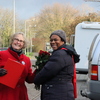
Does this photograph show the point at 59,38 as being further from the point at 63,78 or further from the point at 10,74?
the point at 10,74

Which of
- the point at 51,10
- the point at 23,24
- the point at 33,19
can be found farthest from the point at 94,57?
the point at 33,19

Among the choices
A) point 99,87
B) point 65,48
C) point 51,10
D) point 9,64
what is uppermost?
point 51,10

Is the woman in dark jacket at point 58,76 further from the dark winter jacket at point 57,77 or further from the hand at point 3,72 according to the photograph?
the hand at point 3,72

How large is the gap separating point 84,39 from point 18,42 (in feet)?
26.0

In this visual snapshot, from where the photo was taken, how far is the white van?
1092 cm

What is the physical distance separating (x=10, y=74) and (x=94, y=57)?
Result: 230 cm

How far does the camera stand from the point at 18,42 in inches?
138

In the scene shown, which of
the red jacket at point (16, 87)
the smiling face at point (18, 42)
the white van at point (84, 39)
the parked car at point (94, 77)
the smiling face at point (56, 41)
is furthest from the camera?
the white van at point (84, 39)

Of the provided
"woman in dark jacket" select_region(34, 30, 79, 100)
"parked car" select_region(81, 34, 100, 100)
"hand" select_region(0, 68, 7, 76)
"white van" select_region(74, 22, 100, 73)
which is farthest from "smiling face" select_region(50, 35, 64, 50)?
"white van" select_region(74, 22, 100, 73)

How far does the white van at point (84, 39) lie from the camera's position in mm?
10922

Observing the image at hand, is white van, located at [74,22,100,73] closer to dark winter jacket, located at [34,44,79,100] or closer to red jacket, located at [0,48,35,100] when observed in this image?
red jacket, located at [0,48,35,100]

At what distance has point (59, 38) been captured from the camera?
3104 millimetres

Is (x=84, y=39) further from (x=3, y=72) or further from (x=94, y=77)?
(x=3, y=72)

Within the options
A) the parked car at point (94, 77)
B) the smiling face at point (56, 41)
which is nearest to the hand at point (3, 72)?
the smiling face at point (56, 41)
